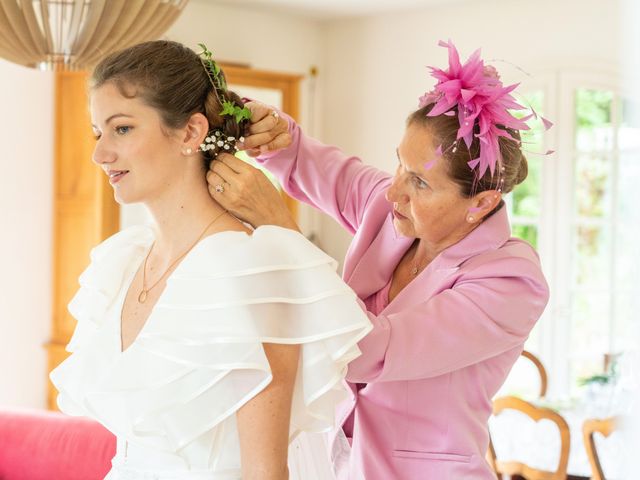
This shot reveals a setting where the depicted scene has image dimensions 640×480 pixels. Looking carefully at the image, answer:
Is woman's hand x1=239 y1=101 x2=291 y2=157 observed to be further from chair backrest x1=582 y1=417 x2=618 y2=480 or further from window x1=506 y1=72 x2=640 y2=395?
window x1=506 y1=72 x2=640 y2=395

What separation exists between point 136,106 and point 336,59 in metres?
5.64

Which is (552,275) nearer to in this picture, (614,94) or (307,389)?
(614,94)

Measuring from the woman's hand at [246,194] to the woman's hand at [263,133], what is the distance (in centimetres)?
18

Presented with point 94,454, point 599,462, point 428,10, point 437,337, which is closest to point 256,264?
point 437,337

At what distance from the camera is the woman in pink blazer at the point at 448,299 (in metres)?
1.70

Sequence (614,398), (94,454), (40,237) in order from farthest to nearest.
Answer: (40,237), (614,398), (94,454)

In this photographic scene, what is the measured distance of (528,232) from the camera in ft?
19.7

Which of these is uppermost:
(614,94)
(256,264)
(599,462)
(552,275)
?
(614,94)

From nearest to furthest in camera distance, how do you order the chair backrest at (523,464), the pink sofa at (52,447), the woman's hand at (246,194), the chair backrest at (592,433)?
the woman's hand at (246,194) → the pink sofa at (52,447) → the chair backrest at (592,433) → the chair backrest at (523,464)

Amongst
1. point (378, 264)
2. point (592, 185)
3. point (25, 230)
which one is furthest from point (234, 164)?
point (592, 185)

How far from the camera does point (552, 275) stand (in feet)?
19.2

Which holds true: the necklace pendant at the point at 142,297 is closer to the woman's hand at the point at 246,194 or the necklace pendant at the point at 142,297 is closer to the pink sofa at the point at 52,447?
the woman's hand at the point at 246,194

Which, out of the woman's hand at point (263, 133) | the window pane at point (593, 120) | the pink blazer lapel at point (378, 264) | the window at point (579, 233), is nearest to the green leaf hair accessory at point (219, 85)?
the woman's hand at point (263, 133)

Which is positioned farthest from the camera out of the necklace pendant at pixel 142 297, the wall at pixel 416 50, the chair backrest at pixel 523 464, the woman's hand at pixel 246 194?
the wall at pixel 416 50
